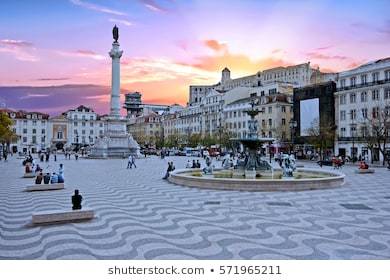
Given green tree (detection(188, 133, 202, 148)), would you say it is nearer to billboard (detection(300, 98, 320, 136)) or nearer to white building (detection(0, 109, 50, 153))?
billboard (detection(300, 98, 320, 136))

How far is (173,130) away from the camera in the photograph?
285ft

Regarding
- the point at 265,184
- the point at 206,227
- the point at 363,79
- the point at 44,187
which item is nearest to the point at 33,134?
the point at 363,79

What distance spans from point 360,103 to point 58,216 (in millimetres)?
38869

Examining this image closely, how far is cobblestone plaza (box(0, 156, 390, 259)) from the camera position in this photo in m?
5.60

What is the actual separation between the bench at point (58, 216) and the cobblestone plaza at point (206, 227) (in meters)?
0.22

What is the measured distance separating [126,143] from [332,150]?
77.8 feet

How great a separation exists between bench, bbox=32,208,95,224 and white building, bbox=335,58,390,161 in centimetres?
3218

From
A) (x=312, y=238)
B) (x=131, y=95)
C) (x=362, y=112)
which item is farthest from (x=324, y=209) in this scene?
(x=131, y=95)

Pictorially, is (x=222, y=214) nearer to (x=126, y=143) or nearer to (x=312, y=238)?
(x=312, y=238)

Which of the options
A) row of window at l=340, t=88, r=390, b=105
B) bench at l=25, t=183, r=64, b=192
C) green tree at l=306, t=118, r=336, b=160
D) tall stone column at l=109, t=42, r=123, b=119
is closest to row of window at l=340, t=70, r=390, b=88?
row of window at l=340, t=88, r=390, b=105

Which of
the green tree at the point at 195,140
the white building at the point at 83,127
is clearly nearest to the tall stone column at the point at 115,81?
the green tree at the point at 195,140

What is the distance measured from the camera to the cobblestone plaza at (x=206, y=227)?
5602mm

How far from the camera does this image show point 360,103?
40.5m

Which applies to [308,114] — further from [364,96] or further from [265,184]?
[265,184]
